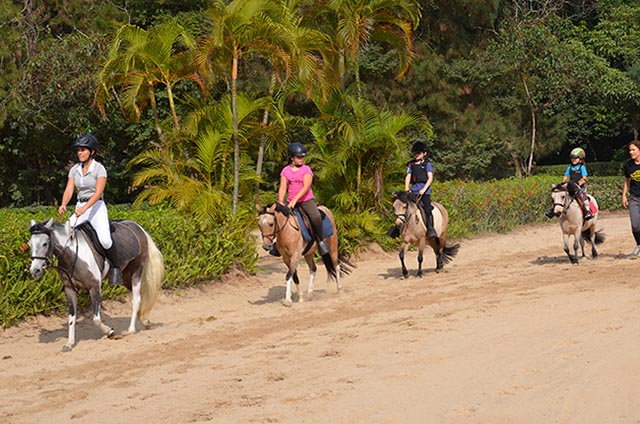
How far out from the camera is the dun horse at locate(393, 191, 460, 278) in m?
14.8

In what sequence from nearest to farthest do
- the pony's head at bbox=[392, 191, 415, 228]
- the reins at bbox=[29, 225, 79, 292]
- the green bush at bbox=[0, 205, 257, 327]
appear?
the reins at bbox=[29, 225, 79, 292] < the green bush at bbox=[0, 205, 257, 327] < the pony's head at bbox=[392, 191, 415, 228]

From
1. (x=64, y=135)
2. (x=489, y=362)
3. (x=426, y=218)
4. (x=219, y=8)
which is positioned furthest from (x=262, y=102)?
(x=64, y=135)

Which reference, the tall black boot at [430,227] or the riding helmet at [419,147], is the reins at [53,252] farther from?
the tall black boot at [430,227]

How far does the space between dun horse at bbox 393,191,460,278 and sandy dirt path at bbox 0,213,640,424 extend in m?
1.16

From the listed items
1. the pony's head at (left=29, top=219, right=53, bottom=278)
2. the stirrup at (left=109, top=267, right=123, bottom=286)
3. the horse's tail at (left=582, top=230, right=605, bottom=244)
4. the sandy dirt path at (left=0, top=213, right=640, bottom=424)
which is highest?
the pony's head at (left=29, top=219, right=53, bottom=278)

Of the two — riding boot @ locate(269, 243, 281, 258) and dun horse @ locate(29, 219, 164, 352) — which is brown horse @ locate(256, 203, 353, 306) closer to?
riding boot @ locate(269, 243, 281, 258)

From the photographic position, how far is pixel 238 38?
52.6 ft

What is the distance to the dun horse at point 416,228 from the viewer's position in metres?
14.8

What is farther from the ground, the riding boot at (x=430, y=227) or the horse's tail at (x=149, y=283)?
the riding boot at (x=430, y=227)

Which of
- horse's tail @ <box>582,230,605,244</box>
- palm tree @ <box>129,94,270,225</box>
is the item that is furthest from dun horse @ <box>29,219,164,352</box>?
horse's tail @ <box>582,230,605,244</box>

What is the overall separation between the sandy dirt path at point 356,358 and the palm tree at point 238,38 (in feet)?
14.6

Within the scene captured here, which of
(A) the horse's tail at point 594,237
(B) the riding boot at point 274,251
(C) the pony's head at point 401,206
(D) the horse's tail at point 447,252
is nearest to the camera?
(B) the riding boot at point 274,251

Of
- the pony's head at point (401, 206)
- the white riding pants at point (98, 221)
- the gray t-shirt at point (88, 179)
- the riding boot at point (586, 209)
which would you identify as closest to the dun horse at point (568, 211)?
the riding boot at point (586, 209)

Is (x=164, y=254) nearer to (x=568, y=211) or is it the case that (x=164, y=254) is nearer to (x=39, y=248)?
(x=39, y=248)
